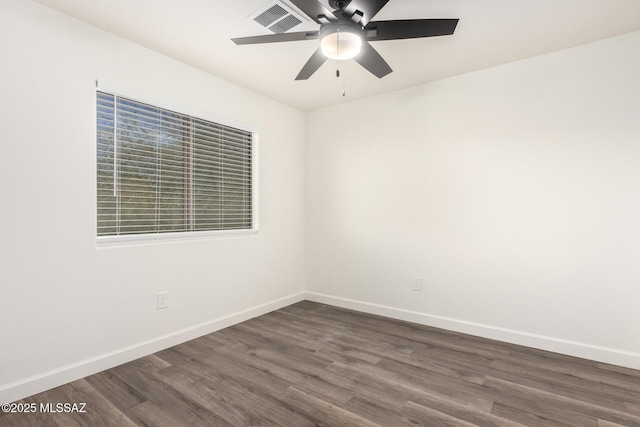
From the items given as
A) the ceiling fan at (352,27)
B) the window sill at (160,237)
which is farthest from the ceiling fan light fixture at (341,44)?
the window sill at (160,237)

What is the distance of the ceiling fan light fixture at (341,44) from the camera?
5.95 feet

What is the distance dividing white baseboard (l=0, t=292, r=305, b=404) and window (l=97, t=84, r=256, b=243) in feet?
2.78

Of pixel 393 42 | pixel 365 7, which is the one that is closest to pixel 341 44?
pixel 365 7

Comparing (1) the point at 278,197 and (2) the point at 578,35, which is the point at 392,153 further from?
(2) the point at 578,35

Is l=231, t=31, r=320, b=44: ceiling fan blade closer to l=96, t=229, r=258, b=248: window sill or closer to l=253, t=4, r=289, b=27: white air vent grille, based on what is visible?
l=253, t=4, r=289, b=27: white air vent grille

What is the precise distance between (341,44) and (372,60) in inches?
14.9

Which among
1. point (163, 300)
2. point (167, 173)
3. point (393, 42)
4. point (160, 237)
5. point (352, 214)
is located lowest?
point (163, 300)

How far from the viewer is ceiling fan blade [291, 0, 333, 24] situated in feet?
5.42

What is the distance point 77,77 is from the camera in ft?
7.28

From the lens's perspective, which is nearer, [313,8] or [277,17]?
[313,8]

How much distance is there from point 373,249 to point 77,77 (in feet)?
9.93

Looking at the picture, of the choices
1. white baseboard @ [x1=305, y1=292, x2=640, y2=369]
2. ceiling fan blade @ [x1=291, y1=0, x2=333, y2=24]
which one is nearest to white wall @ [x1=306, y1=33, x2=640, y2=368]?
white baseboard @ [x1=305, y1=292, x2=640, y2=369]

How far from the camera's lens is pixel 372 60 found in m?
2.18

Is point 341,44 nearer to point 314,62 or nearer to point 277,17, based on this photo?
point 314,62
